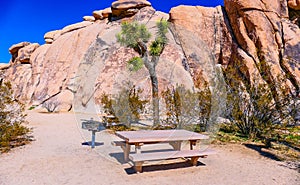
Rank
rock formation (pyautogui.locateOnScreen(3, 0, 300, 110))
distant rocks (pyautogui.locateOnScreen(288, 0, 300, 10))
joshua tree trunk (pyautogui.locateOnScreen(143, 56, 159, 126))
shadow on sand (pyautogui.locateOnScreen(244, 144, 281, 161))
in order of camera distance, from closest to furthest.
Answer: shadow on sand (pyautogui.locateOnScreen(244, 144, 281, 161)), joshua tree trunk (pyautogui.locateOnScreen(143, 56, 159, 126)), rock formation (pyautogui.locateOnScreen(3, 0, 300, 110)), distant rocks (pyautogui.locateOnScreen(288, 0, 300, 10))

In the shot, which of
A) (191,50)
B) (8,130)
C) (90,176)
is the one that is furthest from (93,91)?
(90,176)

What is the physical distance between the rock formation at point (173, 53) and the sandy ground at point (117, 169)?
250 centimetres

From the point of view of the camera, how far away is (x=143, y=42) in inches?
340

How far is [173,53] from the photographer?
49.8ft

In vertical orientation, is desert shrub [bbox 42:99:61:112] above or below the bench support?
above

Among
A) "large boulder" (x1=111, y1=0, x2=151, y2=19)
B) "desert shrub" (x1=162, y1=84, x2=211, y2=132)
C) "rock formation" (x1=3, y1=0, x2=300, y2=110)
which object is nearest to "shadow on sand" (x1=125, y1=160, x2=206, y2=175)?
"desert shrub" (x1=162, y1=84, x2=211, y2=132)

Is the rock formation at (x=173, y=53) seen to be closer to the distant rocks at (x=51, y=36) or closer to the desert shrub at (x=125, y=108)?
the distant rocks at (x=51, y=36)

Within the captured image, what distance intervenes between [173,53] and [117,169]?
1187cm

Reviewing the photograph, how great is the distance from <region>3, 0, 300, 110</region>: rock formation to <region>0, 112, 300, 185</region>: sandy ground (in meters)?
2.50

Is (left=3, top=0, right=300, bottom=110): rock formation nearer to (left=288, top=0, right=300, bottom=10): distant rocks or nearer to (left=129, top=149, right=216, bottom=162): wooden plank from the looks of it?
(left=288, top=0, right=300, bottom=10): distant rocks

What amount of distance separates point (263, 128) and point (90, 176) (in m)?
4.37

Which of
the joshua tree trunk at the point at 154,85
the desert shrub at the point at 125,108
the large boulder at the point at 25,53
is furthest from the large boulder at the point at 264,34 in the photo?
the large boulder at the point at 25,53

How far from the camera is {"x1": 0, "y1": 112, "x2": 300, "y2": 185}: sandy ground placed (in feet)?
11.6

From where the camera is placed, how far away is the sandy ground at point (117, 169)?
11.6 ft
